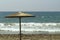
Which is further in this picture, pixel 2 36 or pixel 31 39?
pixel 2 36

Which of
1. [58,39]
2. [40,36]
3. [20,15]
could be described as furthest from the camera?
[40,36]

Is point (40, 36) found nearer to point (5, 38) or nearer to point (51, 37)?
point (51, 37)

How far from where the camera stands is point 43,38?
557 centimetres

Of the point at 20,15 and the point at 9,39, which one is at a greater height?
the point at 20,15

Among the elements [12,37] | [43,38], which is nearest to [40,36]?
[43,38]

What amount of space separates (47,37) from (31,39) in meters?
0.56

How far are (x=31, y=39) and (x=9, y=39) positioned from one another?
0.76 metres

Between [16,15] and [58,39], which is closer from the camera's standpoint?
[16,15]

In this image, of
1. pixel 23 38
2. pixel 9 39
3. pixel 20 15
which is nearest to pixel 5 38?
pixel 9 39

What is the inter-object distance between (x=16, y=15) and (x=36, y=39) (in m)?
2.09

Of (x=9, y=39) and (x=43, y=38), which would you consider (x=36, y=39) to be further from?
(x=9, y=39)

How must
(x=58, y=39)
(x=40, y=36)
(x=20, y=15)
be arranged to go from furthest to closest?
1. (x=40, y=36)
2. (x=58, y=39)
3. (x=20, y=15)

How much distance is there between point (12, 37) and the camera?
570cm

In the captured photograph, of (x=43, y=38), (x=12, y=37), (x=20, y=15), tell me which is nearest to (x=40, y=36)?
(x=43, y=38)
